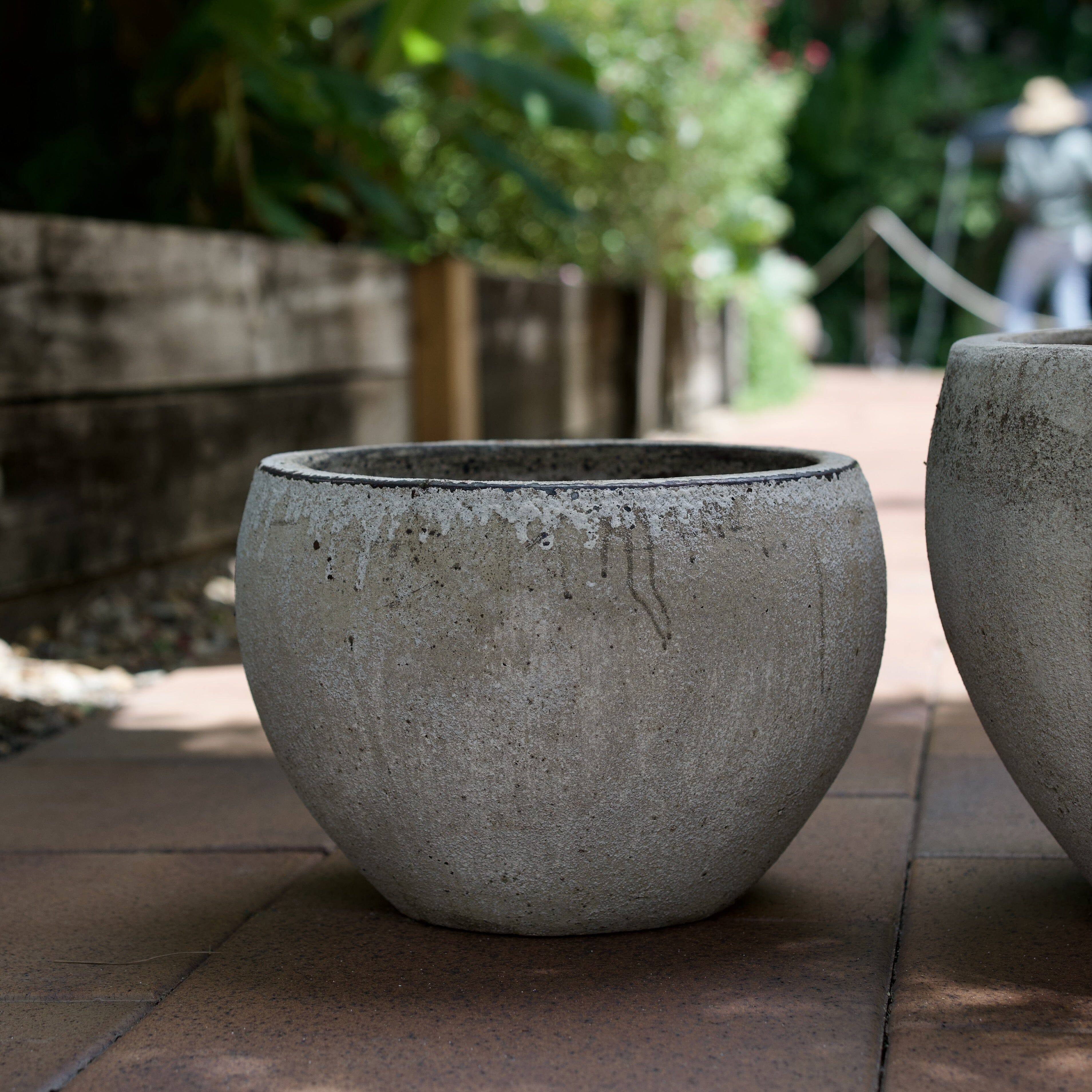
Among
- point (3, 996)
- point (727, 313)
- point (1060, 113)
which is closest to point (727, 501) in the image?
point (3, 996)

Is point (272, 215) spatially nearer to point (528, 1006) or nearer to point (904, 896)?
point (904, 896)

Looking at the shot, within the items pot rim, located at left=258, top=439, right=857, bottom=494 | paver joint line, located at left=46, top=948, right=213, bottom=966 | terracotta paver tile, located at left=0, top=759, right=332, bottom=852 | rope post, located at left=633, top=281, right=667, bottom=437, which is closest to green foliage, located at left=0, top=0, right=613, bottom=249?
rope post, located at left=633, top=281, right=667, bottom=437

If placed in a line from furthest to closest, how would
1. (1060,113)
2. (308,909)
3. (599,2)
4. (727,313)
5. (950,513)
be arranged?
1. (1060,113)
2. (727,313)
3. (599,2)
4. (308,909)
5. (950,513)

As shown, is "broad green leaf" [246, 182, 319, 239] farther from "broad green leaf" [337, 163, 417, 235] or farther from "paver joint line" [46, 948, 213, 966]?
"paver joint line" [46, 948, 213, 966]

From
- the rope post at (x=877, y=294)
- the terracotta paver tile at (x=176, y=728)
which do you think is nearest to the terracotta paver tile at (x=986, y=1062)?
the terracotta paver tile at (x=176, y=728)

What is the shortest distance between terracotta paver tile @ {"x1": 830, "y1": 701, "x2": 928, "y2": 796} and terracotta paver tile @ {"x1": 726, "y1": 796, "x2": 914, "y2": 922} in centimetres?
7

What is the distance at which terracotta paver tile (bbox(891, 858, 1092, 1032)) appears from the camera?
6.17 feet

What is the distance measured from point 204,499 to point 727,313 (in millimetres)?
8081

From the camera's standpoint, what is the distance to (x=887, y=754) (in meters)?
3.22

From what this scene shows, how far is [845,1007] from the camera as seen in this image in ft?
6.26

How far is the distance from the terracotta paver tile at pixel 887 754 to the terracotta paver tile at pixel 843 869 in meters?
0.07

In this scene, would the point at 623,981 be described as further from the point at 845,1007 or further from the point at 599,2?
the point at 599,2

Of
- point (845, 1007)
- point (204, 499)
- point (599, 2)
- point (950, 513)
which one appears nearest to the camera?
point (845, 1007)

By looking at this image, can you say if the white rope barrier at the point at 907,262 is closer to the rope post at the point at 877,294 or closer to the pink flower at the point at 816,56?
the rope post at the point at 877,294
